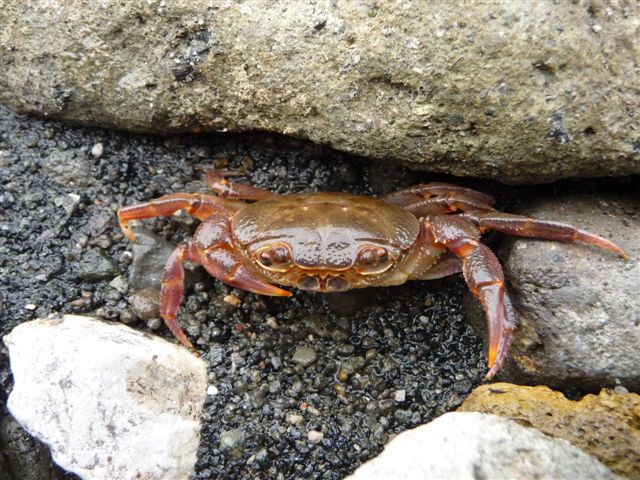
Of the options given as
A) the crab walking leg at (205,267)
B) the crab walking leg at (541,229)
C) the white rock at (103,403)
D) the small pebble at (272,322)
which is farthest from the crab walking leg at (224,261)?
the crab walking leg at (541,229)

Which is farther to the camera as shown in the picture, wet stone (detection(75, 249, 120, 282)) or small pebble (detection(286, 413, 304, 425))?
wet stone (detection(75, 249, 120, 282))


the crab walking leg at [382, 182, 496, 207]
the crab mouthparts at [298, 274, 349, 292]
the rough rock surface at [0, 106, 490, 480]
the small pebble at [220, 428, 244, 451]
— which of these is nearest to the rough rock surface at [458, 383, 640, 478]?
the rough rock surface at [0, 106, 490, 480]

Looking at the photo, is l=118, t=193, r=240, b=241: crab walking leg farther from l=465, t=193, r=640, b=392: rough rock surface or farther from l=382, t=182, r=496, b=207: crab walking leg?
l=465, t=193, r=640, b=392: rough rock surface

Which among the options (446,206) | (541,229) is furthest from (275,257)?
(541,229)

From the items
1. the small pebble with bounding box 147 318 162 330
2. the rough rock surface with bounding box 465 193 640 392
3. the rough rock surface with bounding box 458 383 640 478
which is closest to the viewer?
the rough rock surface with bounding box 458 383 640 478

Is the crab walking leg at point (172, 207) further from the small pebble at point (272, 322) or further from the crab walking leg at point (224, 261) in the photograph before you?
the small pebble at point (272, 322)
